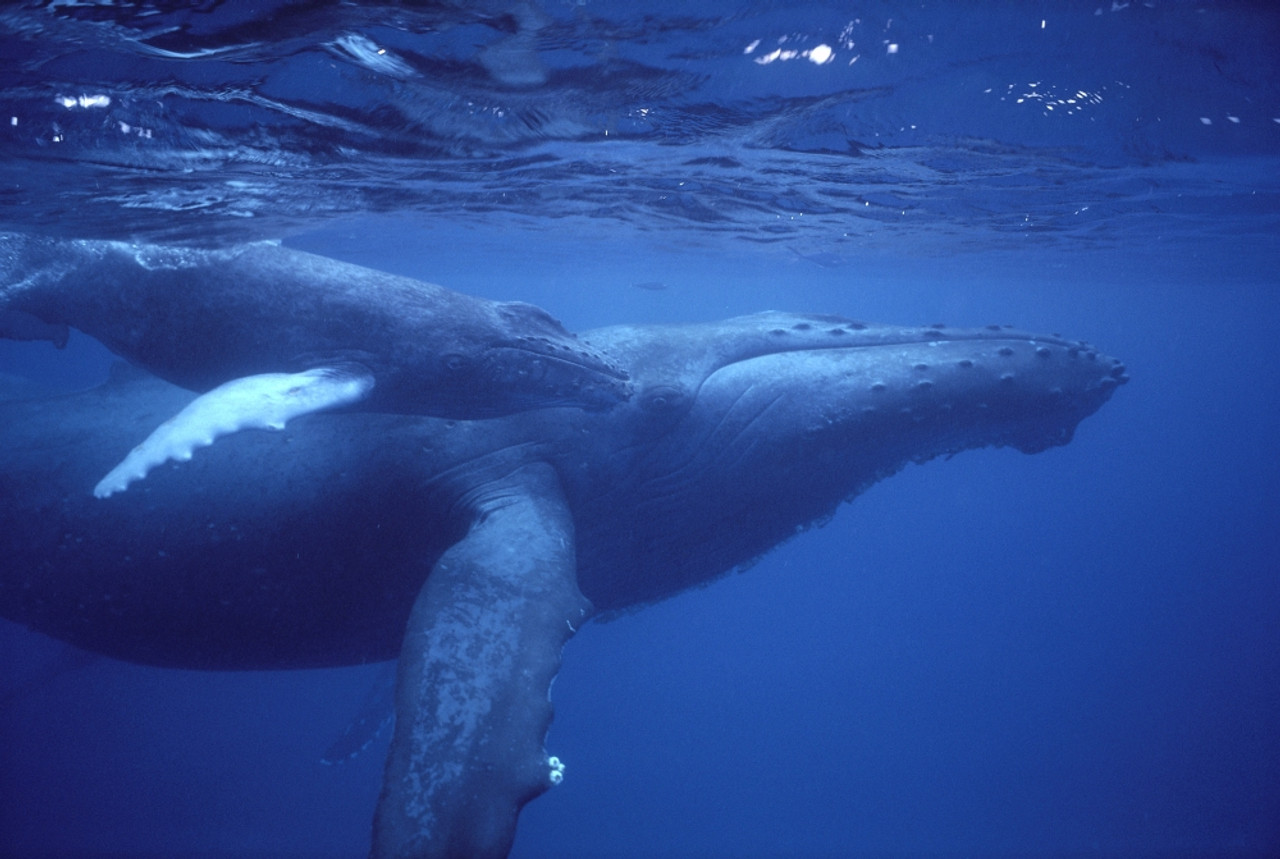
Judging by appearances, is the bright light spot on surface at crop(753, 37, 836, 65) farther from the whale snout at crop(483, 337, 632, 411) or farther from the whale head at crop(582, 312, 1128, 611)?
the whale snout at crop(483, 337, 632, 411)

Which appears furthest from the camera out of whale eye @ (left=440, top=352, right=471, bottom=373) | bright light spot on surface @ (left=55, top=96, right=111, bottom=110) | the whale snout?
bright light spot on surface @ (left=55, top=96, right=111, bottom=110)

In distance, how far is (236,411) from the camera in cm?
465

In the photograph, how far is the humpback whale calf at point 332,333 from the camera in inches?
225

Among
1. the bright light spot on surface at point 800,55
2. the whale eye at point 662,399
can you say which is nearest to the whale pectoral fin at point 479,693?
the whale eye at point 662,399

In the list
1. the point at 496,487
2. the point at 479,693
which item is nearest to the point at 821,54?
the point at 496,487

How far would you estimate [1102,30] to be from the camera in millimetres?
7492

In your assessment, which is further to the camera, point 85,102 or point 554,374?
point 85,102

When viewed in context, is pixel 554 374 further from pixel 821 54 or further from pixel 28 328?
pixel 28 328

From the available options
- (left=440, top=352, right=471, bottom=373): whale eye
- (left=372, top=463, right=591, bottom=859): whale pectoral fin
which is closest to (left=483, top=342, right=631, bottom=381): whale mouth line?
(left=440, top=352, right=471, bottom=373): whale eye

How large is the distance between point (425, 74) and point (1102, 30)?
7.02 meters

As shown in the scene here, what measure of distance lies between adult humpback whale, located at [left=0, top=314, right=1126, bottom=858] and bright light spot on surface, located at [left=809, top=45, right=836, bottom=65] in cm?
307

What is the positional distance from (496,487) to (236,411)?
188 centimetres

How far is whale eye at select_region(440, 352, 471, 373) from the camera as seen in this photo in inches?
228

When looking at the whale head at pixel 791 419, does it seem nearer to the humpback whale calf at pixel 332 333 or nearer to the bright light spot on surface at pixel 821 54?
the humpback whale calf at pixel 332 333
